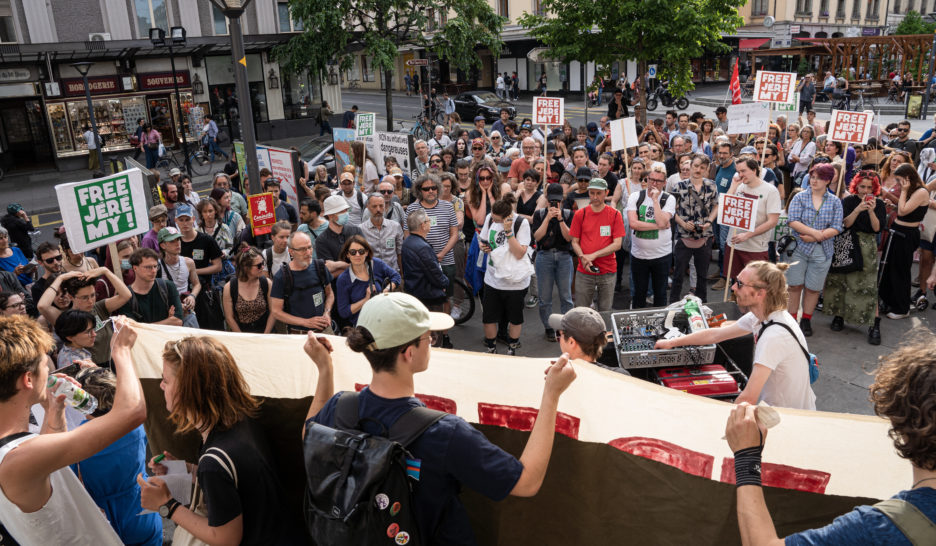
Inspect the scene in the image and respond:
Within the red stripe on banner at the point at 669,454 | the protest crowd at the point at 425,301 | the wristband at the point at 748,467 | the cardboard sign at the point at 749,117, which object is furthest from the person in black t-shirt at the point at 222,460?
the cardboard sign at the point at 749,117

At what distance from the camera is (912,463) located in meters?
1.90

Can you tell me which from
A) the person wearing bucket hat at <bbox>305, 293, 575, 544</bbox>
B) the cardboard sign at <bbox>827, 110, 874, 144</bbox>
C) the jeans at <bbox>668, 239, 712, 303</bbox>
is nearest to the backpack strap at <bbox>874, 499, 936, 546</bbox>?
the person wearing bucket hat at <bbox>305, 293, 575, 544</bbox>

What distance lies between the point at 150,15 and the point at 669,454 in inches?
1120

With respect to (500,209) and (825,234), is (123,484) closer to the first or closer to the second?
(500,209)

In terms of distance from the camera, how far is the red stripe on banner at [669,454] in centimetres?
275

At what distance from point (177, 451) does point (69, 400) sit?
113 centimetres

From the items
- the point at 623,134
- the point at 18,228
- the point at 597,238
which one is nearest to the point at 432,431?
the point at 597,238

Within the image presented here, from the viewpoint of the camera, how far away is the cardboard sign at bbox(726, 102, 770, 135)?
10766 mm

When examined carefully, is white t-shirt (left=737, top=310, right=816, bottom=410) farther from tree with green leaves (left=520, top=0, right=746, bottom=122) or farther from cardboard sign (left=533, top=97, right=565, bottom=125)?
tree with green leaves (left=520, top=0, right=746, bottom=122)

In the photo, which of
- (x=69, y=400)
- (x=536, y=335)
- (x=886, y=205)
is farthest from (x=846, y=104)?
(x=69, y=400)

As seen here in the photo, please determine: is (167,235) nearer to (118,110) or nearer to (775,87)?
(775,87)

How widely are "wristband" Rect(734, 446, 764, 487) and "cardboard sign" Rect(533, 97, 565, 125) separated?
950cm

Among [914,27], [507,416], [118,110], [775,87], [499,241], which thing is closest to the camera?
[507,416]

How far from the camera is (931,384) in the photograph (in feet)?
6.04
